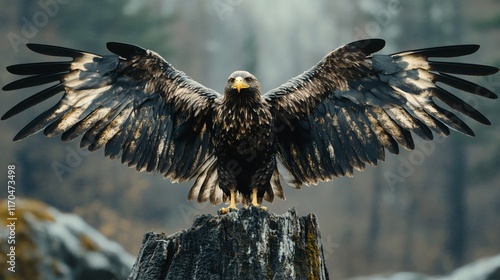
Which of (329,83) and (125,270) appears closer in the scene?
(329,83)

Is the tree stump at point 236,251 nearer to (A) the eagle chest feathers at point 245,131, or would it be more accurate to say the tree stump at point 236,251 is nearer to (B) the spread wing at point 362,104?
(A) the eagle chest feathers at point 245,131

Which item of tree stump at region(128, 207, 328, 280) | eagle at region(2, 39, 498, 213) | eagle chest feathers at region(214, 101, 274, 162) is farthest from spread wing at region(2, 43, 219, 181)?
tree stump at region(128, 207, 328, 280)

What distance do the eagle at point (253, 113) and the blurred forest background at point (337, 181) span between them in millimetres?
13290

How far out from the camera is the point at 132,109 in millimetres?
6250

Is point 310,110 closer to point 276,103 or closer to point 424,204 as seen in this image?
point 276,103

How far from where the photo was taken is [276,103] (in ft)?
19.9

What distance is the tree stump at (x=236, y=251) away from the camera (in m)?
4.04

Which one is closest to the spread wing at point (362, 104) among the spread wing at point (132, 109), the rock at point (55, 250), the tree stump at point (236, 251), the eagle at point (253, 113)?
the eagle at point (253, 113)

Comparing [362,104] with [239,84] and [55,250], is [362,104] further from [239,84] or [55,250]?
[55,250]

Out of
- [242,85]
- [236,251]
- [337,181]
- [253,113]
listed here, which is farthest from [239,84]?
[337,181]

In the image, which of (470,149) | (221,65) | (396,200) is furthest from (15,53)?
(470,149)

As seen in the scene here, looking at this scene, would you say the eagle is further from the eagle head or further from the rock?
the rock

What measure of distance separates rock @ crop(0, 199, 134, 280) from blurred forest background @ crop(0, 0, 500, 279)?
10582 mm

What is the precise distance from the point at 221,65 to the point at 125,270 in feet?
53.2
